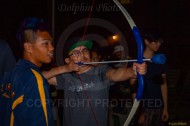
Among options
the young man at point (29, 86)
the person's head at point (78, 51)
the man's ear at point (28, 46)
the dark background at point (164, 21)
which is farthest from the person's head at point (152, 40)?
the dark background at point (164, 21)

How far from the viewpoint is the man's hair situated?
1.78m

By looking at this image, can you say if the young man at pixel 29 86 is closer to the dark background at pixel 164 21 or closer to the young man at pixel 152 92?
the young man at pixel 152 92

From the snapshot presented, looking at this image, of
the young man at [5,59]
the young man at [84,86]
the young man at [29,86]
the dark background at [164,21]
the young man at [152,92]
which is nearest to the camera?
the young man at [29,86]

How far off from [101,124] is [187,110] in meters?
4.71

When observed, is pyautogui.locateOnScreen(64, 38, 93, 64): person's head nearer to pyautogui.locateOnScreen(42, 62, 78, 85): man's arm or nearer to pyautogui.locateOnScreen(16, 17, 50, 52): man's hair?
pyautogui.locateOnScreen(42, 62, 78, 85): man's arm

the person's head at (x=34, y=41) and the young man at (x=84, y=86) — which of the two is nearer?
the person's head at (x=34, y=41)

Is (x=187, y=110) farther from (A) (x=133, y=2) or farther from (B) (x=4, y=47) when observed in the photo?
(B) (x=4, y=47)

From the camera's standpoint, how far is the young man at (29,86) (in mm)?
1481

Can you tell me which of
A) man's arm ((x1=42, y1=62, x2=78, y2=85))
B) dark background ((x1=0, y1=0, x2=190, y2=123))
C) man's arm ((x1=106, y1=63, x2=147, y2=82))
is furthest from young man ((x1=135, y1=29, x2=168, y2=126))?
dark background ((x1=0, y1=0, x2=190, y2=123))

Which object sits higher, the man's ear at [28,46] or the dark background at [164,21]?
the dark background at [164,21]

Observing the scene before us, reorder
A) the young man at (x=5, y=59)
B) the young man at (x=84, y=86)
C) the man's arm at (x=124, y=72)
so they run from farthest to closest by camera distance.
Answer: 1. the young man at (x=5, y=59)
2. the young man at (x=84, y=86)
3. the man's arm at (x=124, y=72)

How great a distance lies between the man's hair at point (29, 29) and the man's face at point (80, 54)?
1.68 ft

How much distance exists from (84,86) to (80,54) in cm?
29

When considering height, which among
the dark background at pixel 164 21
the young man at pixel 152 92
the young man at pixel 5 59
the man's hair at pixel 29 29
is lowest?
the young man at pixel 152 92
